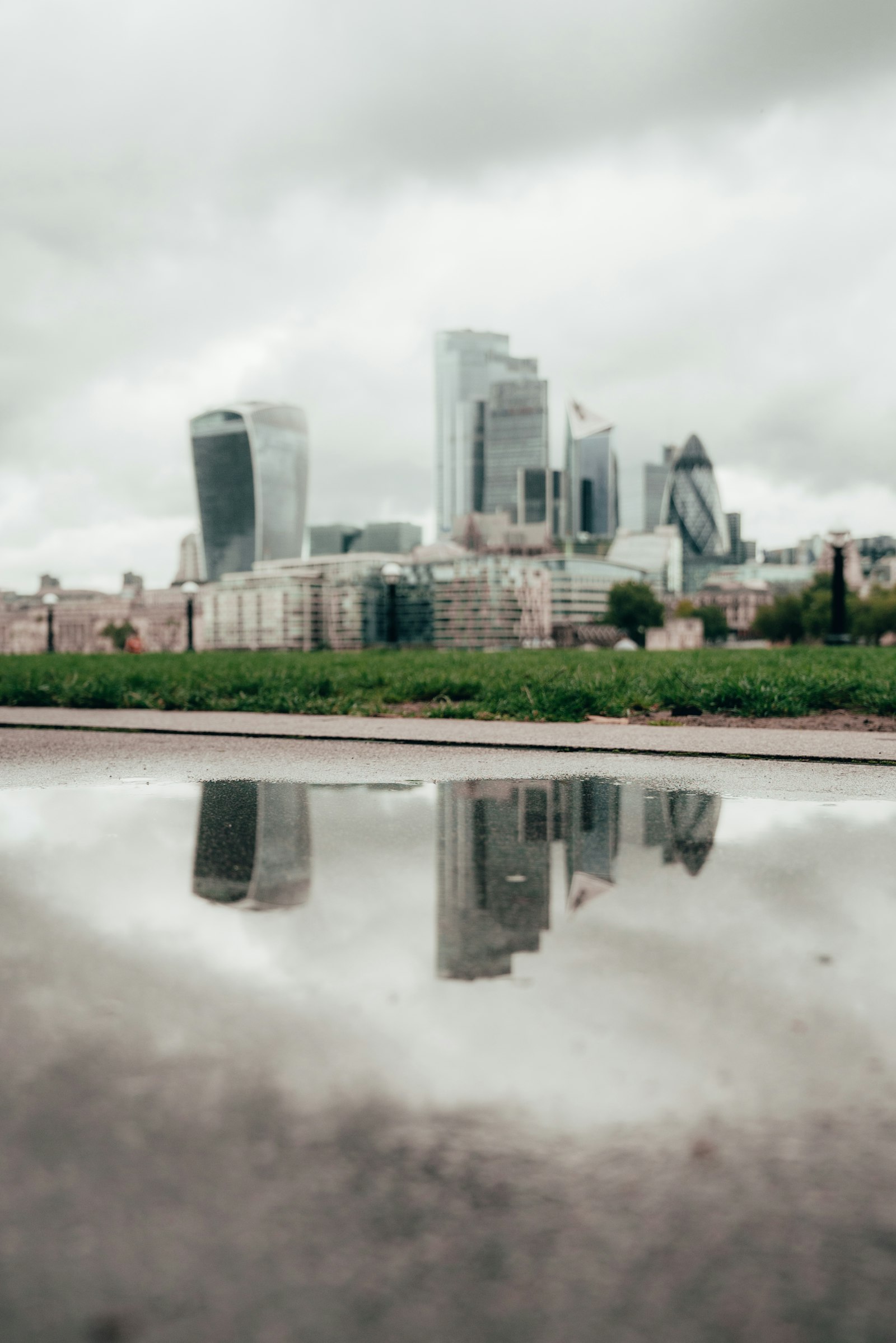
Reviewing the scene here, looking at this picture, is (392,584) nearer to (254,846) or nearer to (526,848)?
(254,846)

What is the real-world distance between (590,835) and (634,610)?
506ft

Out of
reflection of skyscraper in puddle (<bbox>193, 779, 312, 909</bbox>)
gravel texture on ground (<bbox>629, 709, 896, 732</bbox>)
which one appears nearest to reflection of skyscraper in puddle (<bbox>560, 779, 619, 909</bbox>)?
reflection of skyscraper in puddle (<bbox>193, 779, 312, 909</bbox>)

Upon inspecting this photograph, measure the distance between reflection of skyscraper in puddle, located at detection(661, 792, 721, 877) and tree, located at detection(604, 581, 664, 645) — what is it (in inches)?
5992

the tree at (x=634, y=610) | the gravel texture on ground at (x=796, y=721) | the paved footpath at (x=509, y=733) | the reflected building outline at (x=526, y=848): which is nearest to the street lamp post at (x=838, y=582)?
the gravel texture on ground at (x=796, y=721)

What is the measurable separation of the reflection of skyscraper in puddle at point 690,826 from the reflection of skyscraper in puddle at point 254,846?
7.36 ft

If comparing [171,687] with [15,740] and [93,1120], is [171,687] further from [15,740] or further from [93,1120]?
[93,1120]

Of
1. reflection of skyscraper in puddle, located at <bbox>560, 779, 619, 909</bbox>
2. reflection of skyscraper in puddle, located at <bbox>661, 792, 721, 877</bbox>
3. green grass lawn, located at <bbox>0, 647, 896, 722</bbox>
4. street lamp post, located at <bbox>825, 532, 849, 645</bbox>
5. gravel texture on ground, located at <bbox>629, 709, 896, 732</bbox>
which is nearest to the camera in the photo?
reflection of skyscraper in puddle, located at <bbox>560, 779, 619, 909</bbox>

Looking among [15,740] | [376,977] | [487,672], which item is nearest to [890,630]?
[487,672]

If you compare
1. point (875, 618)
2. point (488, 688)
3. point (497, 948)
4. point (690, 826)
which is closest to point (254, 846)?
point (497, 948)

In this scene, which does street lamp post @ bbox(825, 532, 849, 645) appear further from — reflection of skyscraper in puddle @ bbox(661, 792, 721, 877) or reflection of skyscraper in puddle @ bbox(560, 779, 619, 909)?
reflection of skyscraper in puddle @ bbox(661, 792, 721, 877)

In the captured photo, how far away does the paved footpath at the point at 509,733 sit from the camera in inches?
474

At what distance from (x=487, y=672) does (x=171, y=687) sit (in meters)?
6.50

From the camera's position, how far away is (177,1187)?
2.56m

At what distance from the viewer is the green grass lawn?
16.6 metres
